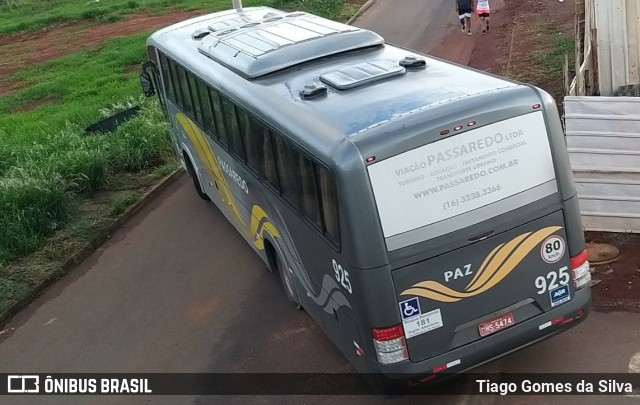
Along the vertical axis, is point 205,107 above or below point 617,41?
above

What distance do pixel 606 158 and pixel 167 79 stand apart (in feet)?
23.9

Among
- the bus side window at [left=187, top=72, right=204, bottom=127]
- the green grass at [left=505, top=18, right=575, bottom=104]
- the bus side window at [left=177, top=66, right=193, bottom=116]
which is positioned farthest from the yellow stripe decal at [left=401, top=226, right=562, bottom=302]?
the green grass at [left=505, top=18, right=575, bottom=104]

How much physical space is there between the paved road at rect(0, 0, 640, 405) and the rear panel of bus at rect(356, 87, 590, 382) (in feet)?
3.05

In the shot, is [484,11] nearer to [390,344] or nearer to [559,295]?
[559,295]

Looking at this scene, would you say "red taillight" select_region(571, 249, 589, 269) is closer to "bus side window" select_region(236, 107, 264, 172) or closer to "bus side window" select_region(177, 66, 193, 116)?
"bus side window" select_region(236, 107, 264, 172)

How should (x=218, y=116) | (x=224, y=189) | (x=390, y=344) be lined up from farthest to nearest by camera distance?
(x=224, y=189) < (x=218, y=116) < (x=390, y=344)

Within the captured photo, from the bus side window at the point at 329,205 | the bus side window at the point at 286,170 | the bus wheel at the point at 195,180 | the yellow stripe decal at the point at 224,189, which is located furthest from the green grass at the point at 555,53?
the bus side window at the point at 329,205

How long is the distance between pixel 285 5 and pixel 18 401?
20.8 meters

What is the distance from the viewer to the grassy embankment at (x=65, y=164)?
11727 mm

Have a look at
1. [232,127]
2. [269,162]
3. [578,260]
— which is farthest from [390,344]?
[232,127]

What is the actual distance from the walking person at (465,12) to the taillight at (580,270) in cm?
1417

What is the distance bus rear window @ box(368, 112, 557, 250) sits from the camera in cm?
589

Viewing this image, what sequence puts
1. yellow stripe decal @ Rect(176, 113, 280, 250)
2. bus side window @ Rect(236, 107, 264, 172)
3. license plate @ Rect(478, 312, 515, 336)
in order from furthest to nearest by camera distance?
yellow stripe decal @ Rect(176, 113, 280, 250)
bus side window @ Rect(236, 107, 264, 172)
license plate @ Rect(478, 312, 515, 336)

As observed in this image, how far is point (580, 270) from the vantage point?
668 cm
